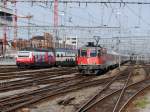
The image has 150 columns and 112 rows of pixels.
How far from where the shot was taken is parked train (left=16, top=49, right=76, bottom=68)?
165 feet

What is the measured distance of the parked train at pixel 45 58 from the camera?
50.3 metres

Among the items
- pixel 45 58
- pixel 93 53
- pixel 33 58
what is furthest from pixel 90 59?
pixel 45 58

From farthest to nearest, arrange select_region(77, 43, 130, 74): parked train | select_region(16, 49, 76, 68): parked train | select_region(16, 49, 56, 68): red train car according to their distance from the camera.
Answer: select_region(16, 49, 76, 68): parked train → select_region(16, 49, 56, 68): red train car → select_region(77, 43, 130, 74): parked train

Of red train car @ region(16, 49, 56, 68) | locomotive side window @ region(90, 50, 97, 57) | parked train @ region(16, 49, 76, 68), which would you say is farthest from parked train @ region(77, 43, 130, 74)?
parked train @ region(16, 49, 76, 68)

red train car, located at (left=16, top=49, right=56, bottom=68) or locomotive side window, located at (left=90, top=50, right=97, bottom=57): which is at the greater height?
locomotive side window, located at (left=90, top=50, right=97, bottom=57)

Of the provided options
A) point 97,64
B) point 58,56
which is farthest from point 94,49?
point 58,56

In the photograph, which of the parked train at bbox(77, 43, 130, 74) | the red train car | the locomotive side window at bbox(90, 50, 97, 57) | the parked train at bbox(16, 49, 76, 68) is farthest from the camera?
the parked train at bbox(16, 49, 76, 68)

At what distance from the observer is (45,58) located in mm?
55188

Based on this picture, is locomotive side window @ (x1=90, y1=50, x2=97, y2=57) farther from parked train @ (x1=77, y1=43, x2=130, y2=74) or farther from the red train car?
the red train car

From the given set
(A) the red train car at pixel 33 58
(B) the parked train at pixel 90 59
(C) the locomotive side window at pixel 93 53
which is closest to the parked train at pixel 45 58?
(A) the red train car at pixel 33 58

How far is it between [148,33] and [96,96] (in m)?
69.9

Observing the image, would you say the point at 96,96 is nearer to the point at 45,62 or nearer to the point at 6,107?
the point at 6,107

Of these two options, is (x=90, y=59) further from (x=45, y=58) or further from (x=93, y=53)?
(x=45, y=58)

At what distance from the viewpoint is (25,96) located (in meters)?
18.5
